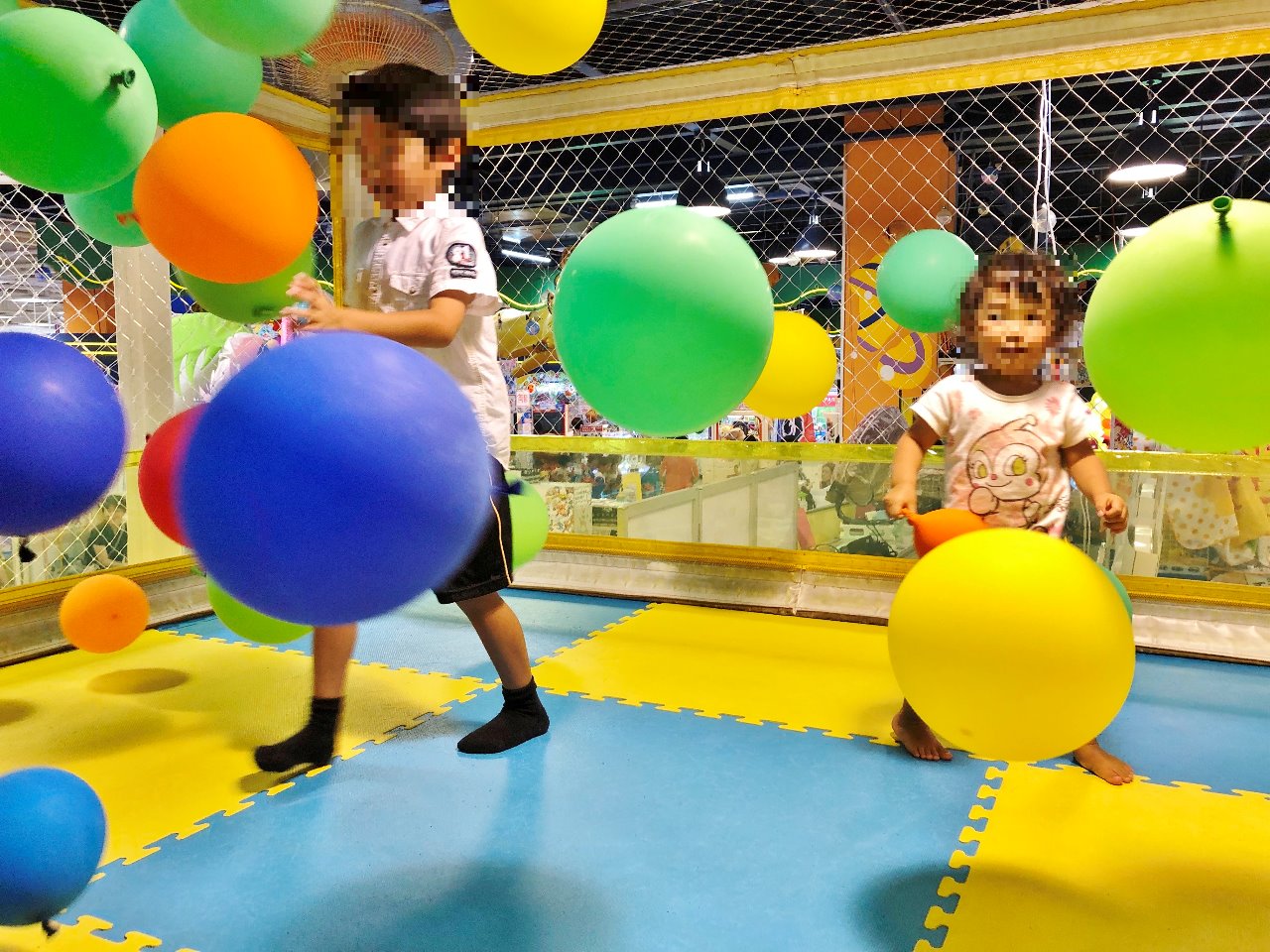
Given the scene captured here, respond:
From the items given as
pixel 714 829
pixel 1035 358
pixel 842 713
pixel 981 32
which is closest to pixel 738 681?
pixel 842 713

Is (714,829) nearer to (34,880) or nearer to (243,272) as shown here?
(34,880)

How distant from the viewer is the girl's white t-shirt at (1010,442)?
78.0 inches

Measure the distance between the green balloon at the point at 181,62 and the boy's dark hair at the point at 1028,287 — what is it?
5.17 feet

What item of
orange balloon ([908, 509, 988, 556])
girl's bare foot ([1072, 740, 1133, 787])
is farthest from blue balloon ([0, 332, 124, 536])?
girl's bare foot ([1072, 740, 1133, 787])

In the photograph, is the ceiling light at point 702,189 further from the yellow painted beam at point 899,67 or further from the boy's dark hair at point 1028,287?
the boy's dark hair at point 1028,287

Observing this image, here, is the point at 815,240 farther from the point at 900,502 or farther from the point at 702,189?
the point at 900,502

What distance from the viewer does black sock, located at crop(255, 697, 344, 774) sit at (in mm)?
2029

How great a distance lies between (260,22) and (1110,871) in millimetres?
2091

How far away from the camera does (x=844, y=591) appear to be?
11.3ft

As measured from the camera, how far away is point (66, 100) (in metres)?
1.47

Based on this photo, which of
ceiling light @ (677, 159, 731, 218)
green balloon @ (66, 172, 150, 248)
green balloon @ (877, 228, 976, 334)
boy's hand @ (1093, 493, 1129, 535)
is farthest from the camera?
ceiling light @ (677, 159, 731, 218)

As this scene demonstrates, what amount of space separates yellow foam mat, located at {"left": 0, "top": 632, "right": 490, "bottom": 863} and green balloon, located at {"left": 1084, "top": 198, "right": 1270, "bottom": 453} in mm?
1809

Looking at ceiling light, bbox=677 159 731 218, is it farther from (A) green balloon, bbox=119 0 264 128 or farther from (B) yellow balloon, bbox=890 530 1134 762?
(B) yellow balloon, bbox=890 530 1134 762

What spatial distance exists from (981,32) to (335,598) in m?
3.11
